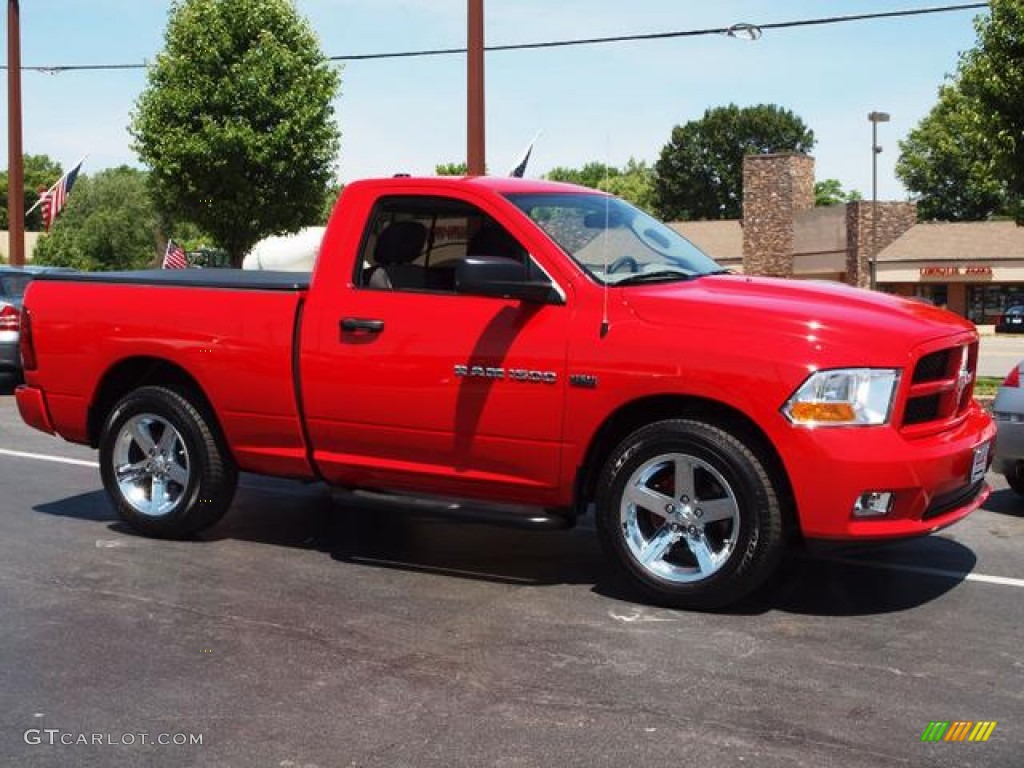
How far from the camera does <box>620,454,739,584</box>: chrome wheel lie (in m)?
5.23

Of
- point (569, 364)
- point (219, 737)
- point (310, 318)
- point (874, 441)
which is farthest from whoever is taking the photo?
point (310, 318)

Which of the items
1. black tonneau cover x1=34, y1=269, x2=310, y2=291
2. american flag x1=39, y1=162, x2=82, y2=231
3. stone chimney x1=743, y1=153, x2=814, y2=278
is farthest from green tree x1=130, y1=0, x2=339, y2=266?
stone chimney x1=743, y1=153, x2=814, y2=278

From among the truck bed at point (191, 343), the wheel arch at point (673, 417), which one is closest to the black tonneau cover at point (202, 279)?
the truck bed at point (191, 343)

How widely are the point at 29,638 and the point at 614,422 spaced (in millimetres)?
2661

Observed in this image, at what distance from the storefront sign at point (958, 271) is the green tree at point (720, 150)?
1364 inches

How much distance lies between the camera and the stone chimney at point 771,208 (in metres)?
62.8

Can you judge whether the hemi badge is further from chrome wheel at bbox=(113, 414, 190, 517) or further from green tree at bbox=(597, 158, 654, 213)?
green tree at bbox=(597, 158, 654, 213)

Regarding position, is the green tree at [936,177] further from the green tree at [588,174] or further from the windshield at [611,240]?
the windshield at [611,240]

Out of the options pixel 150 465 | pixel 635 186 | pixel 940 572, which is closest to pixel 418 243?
pixel 150 465

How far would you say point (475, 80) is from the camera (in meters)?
16.9

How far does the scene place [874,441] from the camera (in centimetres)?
493

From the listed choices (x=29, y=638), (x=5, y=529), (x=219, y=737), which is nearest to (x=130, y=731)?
(x=219, y=737)

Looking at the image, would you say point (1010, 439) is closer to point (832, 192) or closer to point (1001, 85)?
point (1001, 85)

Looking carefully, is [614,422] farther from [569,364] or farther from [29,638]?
[29,638]
